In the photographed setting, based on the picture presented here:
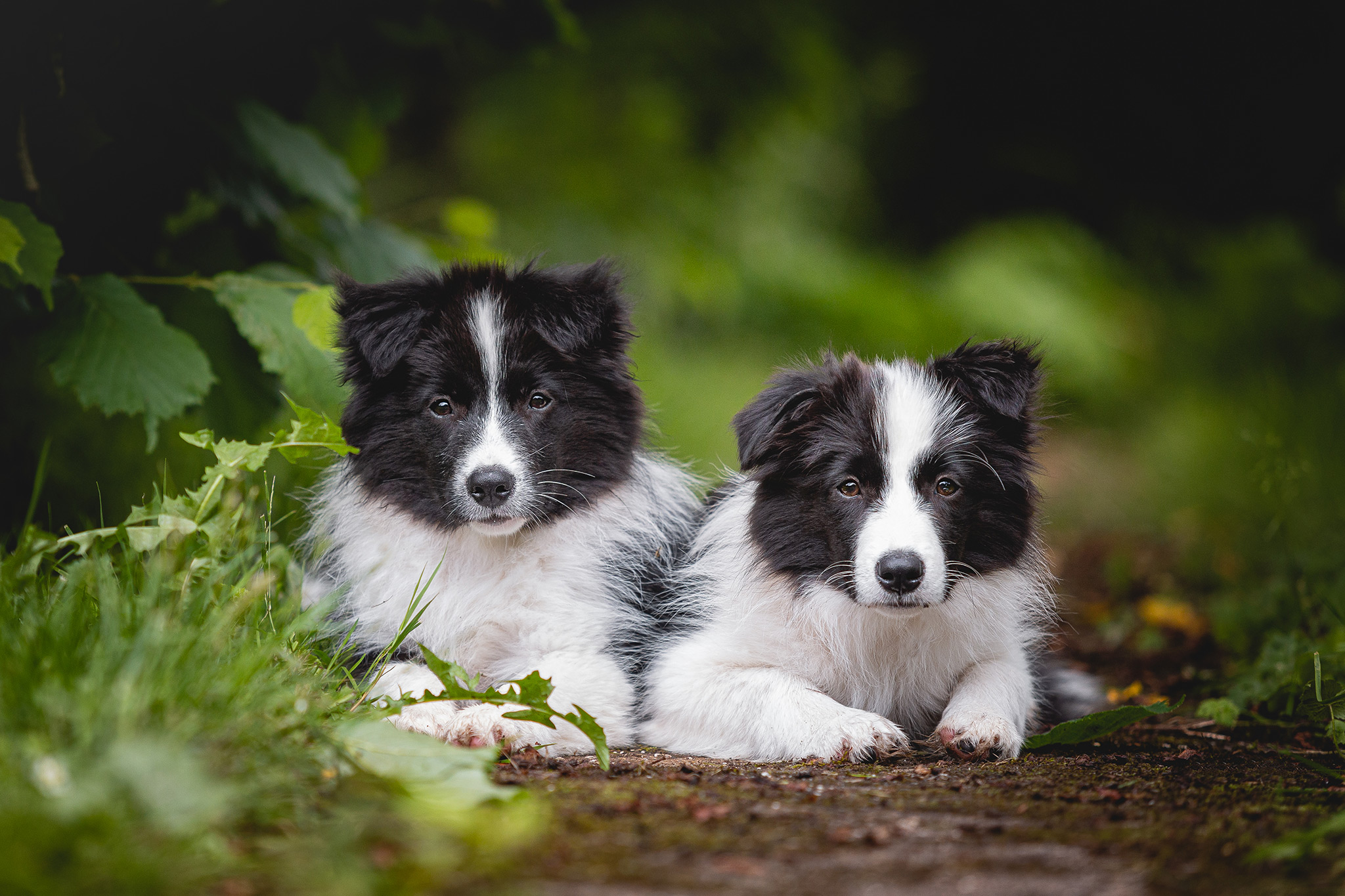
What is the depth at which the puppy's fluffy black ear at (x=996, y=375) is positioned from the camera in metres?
3.52

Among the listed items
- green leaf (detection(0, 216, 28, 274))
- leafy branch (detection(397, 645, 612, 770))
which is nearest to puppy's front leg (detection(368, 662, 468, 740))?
leafy branch (detection(397, 645, 612, 770))

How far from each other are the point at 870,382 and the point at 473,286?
4.61 feet

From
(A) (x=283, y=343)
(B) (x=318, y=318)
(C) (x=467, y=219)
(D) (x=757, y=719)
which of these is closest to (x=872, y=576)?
(D) (x=757, y=719)

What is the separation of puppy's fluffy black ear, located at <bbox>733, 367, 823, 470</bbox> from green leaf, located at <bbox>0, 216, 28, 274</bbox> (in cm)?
227

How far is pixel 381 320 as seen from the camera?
3.70m

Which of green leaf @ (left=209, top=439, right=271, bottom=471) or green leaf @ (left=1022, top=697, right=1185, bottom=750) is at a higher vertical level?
green leaf @ (left=209, top=439, right=271, bottom=471)

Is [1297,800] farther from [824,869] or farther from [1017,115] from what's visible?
[1017,115]

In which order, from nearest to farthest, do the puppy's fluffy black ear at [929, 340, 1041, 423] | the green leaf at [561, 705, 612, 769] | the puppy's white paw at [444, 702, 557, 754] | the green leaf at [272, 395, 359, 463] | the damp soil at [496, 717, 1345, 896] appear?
1. the damp soil at [496, 717, 1345, 896]
2. the green leaf at [561, 705, 612, 769]
3. the puppy's white paw at [444, 702, 557, 754]
4. the green leaf at [272, 395, 359, 463]
5. the puppy's fluffy black ear at [929, 340, 1041, 423]

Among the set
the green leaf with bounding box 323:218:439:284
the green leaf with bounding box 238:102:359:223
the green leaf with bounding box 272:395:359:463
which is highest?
the green leaf with bounding box 238:102:359:223

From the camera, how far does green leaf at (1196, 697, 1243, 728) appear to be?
3664mm

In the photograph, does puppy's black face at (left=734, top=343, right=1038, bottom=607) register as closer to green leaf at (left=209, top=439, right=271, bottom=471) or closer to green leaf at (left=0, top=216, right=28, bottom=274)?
green leaf at (left=209, top=439, right=271, bottom=471)

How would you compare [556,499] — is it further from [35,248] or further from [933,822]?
[35,248]

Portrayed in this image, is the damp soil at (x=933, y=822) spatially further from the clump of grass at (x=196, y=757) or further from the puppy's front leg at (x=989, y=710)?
the clump of grass at (x=196, y=757)

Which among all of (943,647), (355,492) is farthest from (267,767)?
(943,647)
